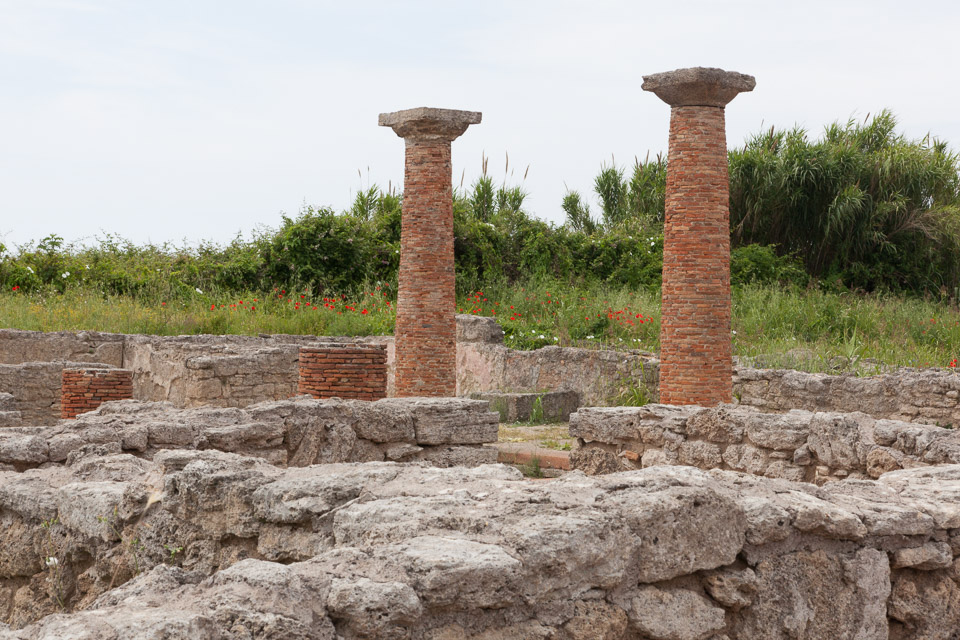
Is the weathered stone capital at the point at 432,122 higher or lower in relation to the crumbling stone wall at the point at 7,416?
higher

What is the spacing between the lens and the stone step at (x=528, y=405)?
48.8ft

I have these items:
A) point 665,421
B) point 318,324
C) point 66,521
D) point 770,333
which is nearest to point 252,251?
point 318,324

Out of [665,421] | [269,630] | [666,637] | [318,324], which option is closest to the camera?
A: [269,630]

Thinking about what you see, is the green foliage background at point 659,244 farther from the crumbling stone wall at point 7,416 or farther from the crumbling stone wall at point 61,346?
the crumbling stone wall at point 7,416

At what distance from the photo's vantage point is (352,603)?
2.65m

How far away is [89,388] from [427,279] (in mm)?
5101

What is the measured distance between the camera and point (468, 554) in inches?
114

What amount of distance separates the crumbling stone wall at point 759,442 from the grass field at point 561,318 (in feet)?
22.6

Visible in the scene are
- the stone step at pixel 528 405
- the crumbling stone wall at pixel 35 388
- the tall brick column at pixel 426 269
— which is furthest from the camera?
the stone step at pixel 528 405

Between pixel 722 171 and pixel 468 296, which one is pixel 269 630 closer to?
pixel 722 171

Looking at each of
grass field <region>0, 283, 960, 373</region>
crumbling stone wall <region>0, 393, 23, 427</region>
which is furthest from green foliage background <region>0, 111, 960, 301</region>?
crumbling stone wall <region>0, 393, 23, 427</region>

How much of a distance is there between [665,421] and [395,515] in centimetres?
548

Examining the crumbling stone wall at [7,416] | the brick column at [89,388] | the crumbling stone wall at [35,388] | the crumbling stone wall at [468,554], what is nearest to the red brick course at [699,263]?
the brick column at [89,388]

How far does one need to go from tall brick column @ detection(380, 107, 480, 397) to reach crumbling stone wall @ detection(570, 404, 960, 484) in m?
4.80
